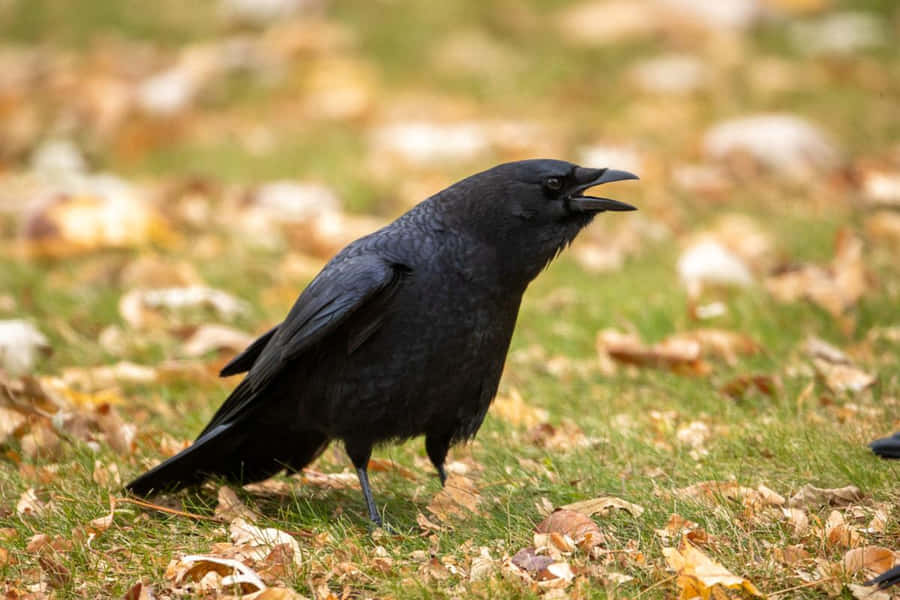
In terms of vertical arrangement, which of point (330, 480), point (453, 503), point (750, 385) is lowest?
point (330, 480)

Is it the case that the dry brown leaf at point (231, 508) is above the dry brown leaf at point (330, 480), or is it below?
above

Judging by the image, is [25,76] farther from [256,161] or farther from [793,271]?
[793,271]

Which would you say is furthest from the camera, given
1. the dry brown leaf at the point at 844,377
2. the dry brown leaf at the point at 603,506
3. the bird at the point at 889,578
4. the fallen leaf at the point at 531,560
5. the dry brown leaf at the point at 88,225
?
the dry brown leaf at the point at 88,225

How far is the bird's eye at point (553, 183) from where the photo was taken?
10.9 ft

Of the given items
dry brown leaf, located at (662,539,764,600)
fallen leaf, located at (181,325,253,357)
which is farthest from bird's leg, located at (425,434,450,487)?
fallen leaf, located at (181,325,253,357)

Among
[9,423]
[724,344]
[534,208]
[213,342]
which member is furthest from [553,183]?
[213,342]

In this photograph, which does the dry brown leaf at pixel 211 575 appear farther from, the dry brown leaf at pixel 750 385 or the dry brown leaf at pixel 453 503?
the dry brown leaf at pixel 750 385

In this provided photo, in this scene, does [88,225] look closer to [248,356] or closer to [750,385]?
[248,356]

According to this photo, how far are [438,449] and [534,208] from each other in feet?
2.72

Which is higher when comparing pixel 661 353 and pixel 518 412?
pixel 661 353

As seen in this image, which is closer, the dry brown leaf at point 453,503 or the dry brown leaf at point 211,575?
the dry brown leaf at point 211,575

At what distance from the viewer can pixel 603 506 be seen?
9.78 feet

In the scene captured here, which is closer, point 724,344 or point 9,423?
point 9,423

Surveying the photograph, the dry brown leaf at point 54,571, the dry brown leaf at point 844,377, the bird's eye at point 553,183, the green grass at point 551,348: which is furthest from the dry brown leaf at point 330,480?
the dry brown leaf at point 844,377
